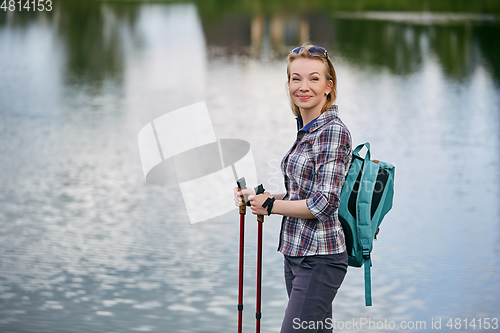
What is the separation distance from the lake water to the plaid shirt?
6.60ft

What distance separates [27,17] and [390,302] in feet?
128

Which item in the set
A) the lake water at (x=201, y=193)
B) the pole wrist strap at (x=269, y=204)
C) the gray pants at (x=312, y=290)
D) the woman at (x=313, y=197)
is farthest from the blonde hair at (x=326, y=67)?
the lake water at (x=201, y=193)

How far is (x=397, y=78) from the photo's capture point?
853 inches

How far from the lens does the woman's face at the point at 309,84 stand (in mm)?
2480

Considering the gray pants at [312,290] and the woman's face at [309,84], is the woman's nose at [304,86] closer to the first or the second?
the woman's face at [309,84]

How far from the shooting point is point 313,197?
238 cm

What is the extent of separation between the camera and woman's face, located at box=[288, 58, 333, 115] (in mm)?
2480

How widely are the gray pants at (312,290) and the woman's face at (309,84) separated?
54 centimetres

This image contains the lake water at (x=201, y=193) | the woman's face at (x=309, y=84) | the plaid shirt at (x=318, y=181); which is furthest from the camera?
the lake water at (x=201, y=193)

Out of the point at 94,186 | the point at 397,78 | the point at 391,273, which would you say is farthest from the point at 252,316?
the point at 397,78

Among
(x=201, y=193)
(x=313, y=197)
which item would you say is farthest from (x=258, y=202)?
(x=201, y=193)

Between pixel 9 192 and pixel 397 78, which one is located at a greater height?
pixel 397 78

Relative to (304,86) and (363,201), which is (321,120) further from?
(363,201)

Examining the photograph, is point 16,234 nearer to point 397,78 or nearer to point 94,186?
point 94,186
